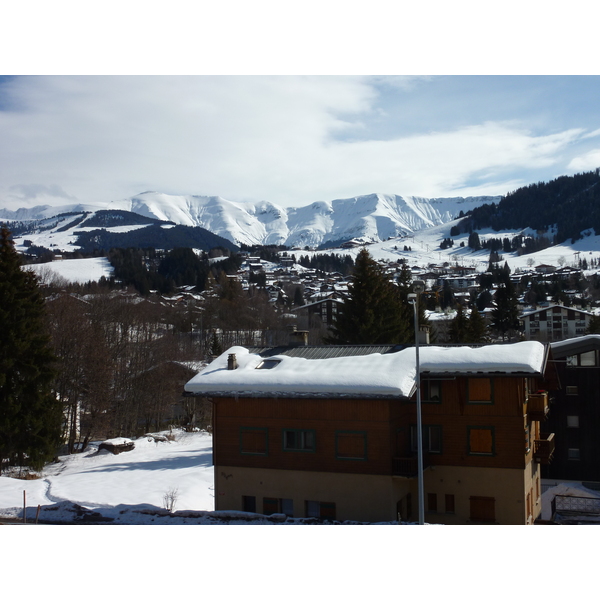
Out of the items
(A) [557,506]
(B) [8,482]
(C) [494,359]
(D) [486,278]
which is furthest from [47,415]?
(D) [486,278]

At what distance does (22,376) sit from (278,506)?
56.5ft

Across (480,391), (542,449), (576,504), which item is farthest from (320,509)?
(576,504)

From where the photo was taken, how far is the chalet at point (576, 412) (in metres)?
32.5

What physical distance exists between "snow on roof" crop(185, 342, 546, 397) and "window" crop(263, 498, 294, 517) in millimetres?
4063

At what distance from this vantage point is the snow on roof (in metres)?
19.3

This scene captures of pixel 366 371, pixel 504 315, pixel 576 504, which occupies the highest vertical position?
pixel 504 315

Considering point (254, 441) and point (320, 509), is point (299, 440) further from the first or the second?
point (320, 509)

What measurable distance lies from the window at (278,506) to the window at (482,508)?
651 cm

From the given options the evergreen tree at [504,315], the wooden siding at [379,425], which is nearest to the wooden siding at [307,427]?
the wooden siding at [379,425]

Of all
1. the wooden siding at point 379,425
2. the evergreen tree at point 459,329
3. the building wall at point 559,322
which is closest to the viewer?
the wooden siding at point 379,425

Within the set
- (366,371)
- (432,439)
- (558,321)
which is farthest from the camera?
(558,321)

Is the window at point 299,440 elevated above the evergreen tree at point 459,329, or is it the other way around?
the evergreen tree at point 459,329

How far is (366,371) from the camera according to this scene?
19.9m

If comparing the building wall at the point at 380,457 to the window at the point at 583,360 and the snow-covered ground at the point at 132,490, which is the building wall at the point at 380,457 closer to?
the snow-covered ground at the point at 132,490
